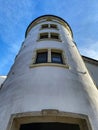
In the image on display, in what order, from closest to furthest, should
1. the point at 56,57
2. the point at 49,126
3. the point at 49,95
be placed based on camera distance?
the point at 49,95, the point at 49,126, the point at 56,57

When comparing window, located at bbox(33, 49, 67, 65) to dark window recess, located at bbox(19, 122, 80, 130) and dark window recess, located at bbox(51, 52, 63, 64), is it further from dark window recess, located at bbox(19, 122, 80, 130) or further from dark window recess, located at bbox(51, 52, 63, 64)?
dark window recess, located at bbox(19, 122, 80, 130)

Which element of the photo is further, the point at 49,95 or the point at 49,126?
the point at 49,126

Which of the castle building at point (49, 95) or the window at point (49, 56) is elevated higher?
the window at point (49, 56)

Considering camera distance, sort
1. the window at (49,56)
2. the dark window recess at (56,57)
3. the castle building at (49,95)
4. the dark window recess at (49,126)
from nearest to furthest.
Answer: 1. the castle building at (49,95)
2. the dark window recess at (49,126)
3. the window at (49,56)
4. the dark window recess at (56,57)

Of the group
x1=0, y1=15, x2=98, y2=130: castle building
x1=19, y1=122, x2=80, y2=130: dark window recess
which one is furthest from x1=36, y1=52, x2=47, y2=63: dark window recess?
x1=19, y1=122, x2=80, y2=130: dark window recess

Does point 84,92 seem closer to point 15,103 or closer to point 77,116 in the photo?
point 77,116

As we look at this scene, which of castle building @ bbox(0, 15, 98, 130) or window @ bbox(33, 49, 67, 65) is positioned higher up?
window @ bbox(33, 49, 67, 65)

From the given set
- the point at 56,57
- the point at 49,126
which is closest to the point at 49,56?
the point at 56,57

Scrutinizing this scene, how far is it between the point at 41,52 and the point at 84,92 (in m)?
4.19

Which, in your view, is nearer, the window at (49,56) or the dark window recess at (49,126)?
the dark window recess at (49,126)

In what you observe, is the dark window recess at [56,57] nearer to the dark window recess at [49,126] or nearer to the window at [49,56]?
the window at [49,56]

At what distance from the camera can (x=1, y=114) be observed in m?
6.63

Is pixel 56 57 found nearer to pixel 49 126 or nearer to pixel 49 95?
pixel 49 126

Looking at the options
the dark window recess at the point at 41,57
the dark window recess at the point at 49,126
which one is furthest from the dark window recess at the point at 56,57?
the dark window recess at the point at 49,126
